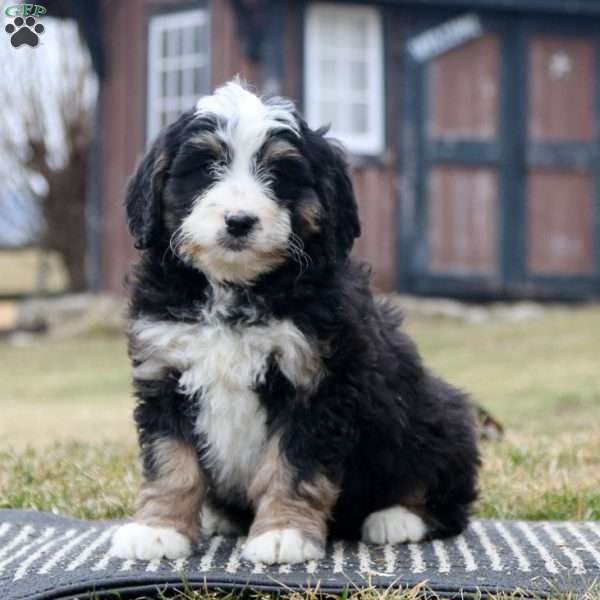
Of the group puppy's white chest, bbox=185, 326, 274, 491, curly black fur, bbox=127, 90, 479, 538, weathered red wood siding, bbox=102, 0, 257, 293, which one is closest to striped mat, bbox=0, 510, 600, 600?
curly black fur, bbox=127, 90, 479, 538

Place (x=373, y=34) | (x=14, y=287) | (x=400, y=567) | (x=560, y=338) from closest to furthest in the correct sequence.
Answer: (x=400, y=567)
(x=560, y=338)
(x=373, y=34)
(x=14, y=287)

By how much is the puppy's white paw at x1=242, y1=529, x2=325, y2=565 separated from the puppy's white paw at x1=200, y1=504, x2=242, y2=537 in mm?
614

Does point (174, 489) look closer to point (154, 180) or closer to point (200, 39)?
point (154, 180)

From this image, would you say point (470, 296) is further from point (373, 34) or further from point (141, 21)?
point (141, 21)

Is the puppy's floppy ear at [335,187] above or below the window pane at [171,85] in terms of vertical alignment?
below

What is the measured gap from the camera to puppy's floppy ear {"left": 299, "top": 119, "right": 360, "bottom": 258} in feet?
14.0

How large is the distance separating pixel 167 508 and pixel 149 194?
3.65ft

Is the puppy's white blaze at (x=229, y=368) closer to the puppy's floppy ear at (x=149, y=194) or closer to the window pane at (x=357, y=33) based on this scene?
the puppy's floppy ear at (x=149, y=194)

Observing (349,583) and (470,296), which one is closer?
(349,583)

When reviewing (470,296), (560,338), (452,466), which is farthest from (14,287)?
(452,466)

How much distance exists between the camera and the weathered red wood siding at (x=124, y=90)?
16.7 meters

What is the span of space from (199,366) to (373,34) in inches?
509

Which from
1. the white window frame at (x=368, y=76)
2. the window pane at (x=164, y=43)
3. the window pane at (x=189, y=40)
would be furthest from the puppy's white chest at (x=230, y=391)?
the window pane at (x=164, y=43)

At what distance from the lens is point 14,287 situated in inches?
999
